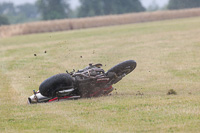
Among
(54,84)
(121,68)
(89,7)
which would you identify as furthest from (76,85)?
(89,7)

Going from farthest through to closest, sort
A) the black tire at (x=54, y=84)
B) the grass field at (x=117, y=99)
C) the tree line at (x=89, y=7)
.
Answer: the tree line at (x=89, y=7), the black tire at (x=54, y=84), the grass field at (x=117, y=99)

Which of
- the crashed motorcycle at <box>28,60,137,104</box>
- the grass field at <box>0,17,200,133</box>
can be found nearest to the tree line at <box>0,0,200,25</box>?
the grass field at <box>0,17,200,133</box>

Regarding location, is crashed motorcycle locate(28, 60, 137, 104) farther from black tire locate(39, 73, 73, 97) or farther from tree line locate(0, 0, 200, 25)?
tree line locate(0, 0, 200, 25)

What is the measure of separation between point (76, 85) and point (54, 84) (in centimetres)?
62

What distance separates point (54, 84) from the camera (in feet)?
35.0

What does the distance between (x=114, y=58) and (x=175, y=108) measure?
42.5 feet

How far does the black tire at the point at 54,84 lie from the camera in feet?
34.9

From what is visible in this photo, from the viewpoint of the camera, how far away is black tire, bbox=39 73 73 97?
10.6 m

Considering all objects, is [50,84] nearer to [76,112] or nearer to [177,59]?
[76,112]

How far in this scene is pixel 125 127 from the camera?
26.6 ft

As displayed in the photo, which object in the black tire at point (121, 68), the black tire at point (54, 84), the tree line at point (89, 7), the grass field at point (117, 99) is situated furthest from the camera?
Result: the tree line at point (89, 7)

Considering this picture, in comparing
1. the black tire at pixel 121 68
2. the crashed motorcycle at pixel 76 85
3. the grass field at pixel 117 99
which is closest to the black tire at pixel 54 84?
the crashed motorcycle at pixel 76 85

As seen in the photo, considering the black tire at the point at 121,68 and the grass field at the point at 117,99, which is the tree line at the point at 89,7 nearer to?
the grass field at the point at 117,99

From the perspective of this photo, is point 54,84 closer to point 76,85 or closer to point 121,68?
point 76,85
